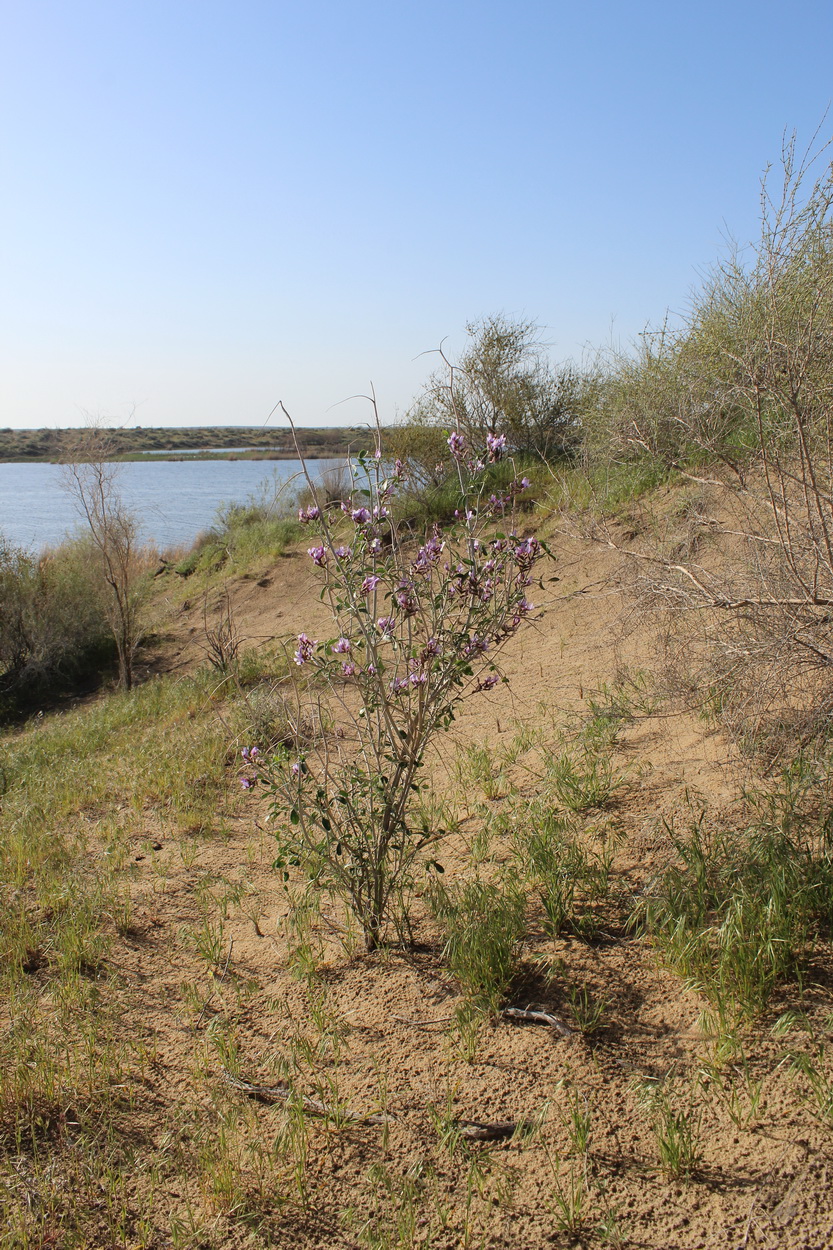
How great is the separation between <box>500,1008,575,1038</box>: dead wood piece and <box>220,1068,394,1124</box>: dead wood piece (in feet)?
1.62

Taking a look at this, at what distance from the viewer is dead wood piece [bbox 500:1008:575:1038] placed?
246cm

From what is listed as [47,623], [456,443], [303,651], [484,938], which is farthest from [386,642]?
[47,623]

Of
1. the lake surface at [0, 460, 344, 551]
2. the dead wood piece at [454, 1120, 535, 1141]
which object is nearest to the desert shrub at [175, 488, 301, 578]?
the lake surface at [0, 460, 344, 551]

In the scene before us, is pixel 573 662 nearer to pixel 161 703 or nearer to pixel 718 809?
pixel 718 809

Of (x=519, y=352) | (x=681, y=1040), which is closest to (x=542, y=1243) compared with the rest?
(x=681, y=1040)

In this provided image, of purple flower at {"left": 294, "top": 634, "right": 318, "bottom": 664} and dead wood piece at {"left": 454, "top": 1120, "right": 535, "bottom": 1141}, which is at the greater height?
purple flower at {"left": 294, "top": 634, "right": 318, "bottom": 664}

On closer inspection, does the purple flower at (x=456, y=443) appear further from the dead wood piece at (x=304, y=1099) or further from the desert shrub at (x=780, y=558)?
the dead wood piece at (x=304, y=1099)

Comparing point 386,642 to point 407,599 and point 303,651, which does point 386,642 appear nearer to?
point 407,599

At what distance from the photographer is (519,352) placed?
15.2 m

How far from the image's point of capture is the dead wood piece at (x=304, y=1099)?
2279 millimetres

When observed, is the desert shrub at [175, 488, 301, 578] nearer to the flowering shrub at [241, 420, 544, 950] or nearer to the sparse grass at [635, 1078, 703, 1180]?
the flowering shrub at [241, 420, 544, 950]

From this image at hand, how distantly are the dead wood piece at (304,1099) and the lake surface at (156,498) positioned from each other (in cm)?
634

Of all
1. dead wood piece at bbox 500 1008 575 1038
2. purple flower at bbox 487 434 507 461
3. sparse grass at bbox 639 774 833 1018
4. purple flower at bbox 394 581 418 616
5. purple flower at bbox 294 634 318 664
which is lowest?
dead wood piece at bbox 500 1008 575 1038

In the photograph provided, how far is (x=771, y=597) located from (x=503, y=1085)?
1993 mm
